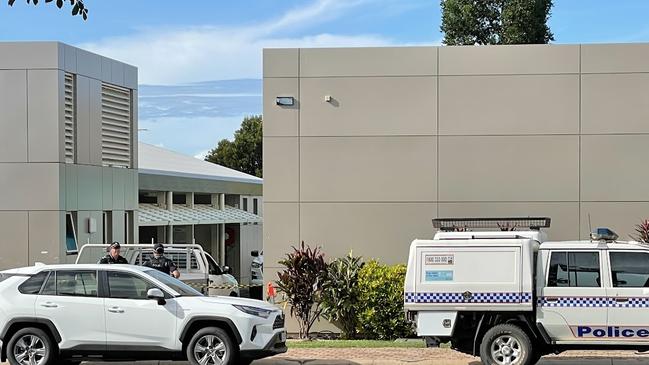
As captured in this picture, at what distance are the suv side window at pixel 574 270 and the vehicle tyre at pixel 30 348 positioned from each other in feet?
23.7

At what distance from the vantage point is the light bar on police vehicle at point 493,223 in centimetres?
1394

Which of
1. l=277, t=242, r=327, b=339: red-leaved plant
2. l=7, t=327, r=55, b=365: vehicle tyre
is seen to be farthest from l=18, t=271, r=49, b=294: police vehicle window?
l=277, t=242, r=327, b=339: red-leaved plant

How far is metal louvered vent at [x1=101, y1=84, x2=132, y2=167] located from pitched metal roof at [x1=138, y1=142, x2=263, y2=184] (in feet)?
19.0

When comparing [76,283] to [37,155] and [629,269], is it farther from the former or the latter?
[629,269]

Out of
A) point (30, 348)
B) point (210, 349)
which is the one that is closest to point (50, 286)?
point (30, 348)

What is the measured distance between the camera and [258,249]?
4428cm

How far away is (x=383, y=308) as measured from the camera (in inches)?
640

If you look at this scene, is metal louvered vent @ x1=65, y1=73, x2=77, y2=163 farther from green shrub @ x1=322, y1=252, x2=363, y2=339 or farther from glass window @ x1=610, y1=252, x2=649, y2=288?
glass window @ x1=610, y1=252, x2=649, y2=288

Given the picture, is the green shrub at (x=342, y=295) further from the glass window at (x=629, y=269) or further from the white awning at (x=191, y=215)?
the white awning at (x=191, y=215)

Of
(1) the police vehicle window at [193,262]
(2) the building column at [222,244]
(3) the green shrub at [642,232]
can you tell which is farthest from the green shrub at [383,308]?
(2) the building column at [222,244]

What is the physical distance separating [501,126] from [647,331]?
6353mm

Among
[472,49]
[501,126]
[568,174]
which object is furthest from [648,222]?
[472,49]

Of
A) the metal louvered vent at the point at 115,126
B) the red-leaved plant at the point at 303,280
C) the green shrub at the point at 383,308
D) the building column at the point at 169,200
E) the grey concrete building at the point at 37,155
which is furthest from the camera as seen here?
the building column at the point at 169,200

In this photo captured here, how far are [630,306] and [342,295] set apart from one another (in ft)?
20.2
